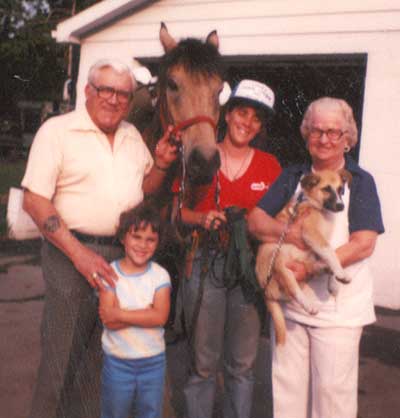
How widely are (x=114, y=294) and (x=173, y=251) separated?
2.80ft

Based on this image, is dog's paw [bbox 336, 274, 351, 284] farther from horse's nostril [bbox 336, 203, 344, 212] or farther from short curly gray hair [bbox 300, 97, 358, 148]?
short curly gray hair [bbox 300, 97, 358, 148]

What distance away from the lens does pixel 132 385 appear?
2695 mm

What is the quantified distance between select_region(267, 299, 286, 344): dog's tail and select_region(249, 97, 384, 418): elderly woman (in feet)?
0.13

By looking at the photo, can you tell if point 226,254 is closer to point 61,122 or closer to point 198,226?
point 198,226

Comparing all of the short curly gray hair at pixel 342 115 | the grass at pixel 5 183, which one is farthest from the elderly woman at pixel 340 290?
the grass at pixel 5 183

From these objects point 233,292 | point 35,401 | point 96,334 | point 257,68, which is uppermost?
point 257,68

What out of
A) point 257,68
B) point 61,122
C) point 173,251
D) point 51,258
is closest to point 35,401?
point 51,258

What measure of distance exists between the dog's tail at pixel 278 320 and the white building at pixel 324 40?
13.2 feet

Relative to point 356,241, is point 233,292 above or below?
below

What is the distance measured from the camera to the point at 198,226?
295 cm

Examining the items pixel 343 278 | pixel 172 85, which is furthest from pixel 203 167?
pixel 343 278

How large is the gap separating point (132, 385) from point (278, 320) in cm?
79

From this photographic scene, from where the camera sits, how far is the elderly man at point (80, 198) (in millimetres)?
2584

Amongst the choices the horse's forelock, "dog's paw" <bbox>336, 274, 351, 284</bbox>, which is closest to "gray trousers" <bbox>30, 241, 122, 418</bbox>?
"dog's paw" <bbox>336, 274, 351, 284</bbox>
